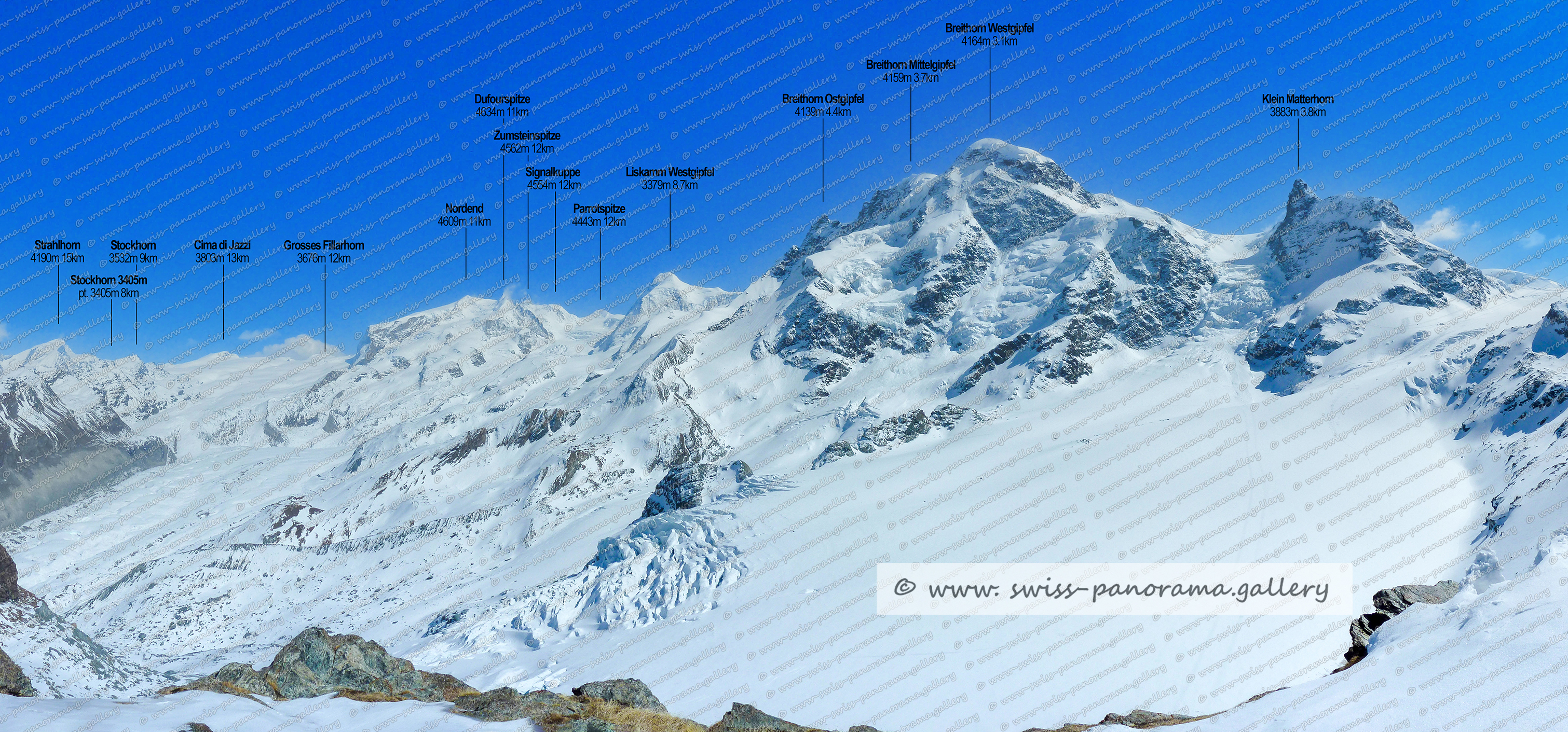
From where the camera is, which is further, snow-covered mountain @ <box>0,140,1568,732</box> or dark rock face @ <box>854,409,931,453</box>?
dark rock face @ <box>854,409,931,453</box>

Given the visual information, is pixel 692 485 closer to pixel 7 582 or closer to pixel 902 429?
pixel 902 429

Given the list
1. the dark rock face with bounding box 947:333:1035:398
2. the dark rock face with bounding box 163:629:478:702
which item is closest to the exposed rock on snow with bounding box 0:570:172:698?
the dark rock face with bounding box 163:629:478:702

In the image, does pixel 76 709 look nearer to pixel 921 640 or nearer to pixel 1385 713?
pixel 1385 713

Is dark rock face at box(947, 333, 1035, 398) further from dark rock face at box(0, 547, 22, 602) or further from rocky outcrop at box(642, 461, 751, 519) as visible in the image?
dark rock face at box(0, 547, 22, 602)

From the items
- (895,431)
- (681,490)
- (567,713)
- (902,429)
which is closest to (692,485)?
(681,490)

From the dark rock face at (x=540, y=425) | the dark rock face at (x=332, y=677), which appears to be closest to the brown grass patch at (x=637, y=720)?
the dark rock face at (x=332, y=677)

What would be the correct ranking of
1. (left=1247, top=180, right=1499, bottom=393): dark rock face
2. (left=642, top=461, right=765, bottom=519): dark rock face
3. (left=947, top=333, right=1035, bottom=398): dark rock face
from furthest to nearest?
(left=947, top=333, right=1035, bottom=398): dark rock face < (left=1247, top=180, right=1499, bottom=393): dark rock face < (left=642, top=461, right=765, bottom=519): dark rock face

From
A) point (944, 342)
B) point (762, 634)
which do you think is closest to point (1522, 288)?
point (944, 342)
